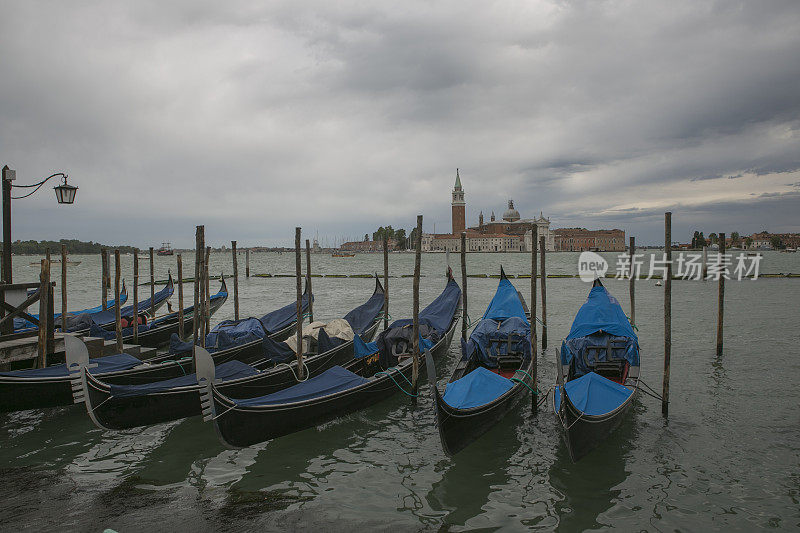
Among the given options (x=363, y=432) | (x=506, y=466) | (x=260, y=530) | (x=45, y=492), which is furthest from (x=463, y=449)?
(x=45, y=492)

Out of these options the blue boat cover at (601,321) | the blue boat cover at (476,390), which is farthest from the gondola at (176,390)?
the blue boat cover at (601,321)

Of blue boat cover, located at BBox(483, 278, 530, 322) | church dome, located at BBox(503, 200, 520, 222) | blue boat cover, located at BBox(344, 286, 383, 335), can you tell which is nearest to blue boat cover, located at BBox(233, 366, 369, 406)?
blue boat cover, located at BBox(483, 278, 530, 322)

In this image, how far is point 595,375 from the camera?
5.62 meters

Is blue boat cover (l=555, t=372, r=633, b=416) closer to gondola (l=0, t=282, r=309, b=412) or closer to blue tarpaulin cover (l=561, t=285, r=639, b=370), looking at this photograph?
blue tarpaulin cover (l=561, t=285, r=639, b=370)

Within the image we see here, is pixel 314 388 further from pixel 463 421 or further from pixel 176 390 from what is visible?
pixel 463 421

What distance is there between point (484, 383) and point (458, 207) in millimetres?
104104

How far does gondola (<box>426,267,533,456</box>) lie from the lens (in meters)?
4.98

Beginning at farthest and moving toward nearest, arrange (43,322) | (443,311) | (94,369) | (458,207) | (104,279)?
(458,207) < (104,279) < (443,311) < (43,322) < (94,369)

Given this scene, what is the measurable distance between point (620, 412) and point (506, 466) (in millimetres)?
1453

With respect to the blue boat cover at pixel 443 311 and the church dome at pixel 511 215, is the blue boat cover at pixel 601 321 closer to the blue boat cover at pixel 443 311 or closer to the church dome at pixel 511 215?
the blue boat cover at pixel 443 311

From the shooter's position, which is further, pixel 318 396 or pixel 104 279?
pixel 104 279

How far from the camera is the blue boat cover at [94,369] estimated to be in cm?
616

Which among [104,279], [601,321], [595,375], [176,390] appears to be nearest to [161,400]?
[176,390]

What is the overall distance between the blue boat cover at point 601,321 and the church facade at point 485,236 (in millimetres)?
98862
